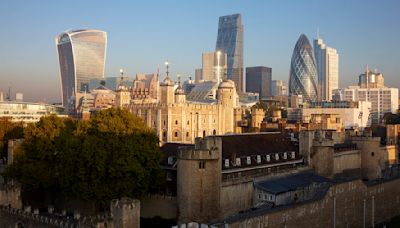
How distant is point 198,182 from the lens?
3778cm

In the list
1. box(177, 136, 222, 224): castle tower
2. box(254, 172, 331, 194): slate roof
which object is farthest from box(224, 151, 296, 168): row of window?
box(177, 136, 222, 224): castle tower

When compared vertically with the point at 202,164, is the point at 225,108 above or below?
above

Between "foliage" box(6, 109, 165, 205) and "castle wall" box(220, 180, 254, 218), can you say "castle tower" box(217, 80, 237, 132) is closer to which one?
"foliage" box(6, 109, 165, 205)

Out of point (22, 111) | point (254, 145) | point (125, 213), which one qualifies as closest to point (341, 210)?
point (254, 145)

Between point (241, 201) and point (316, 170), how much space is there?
12.3 metres

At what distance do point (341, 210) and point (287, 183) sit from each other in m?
6.01

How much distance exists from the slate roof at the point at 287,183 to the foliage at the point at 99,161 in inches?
365

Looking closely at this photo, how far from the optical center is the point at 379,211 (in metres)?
46.9

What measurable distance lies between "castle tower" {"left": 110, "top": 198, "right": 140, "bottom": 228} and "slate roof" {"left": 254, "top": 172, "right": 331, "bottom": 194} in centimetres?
1374

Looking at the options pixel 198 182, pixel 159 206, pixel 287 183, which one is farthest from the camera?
pixel 287 183

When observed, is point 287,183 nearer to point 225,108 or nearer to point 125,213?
point 125,213

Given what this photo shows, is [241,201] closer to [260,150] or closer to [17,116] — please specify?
[260,150]

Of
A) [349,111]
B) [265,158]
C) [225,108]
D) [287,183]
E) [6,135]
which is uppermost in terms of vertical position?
[349,111]

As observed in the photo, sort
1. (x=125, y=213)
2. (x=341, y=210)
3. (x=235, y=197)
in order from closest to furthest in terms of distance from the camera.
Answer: (x=125, y=213), (x=341, y=210), (x=235, y=197)
